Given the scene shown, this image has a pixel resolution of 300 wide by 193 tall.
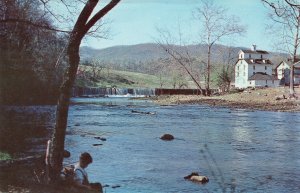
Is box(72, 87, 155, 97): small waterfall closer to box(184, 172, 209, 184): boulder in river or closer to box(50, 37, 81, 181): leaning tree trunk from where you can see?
box(184, 172, 209, 184): boulder in river

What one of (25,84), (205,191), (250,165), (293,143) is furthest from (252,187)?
(25,84)

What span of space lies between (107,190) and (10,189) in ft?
12.3

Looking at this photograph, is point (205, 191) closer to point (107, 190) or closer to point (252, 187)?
point (252, 187)

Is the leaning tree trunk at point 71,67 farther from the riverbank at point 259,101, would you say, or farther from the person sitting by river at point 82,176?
the riverbank at point 259,101

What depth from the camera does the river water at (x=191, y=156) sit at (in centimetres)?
1424

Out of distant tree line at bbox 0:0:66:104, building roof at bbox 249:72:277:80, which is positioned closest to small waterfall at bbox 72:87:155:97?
building roof at bbox 249:72:277:80

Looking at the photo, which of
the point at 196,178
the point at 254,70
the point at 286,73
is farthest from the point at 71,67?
the point at 286,73

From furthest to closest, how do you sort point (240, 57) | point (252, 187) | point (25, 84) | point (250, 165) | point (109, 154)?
1. point (240, 57)
2. point (25, 84)
3. point (109, 154)
4. point (250, 165)
5. point (252, 187)

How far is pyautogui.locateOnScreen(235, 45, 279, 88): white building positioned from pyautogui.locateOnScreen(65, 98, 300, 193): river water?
88.4m

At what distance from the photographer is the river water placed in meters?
14.2

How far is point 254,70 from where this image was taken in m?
124

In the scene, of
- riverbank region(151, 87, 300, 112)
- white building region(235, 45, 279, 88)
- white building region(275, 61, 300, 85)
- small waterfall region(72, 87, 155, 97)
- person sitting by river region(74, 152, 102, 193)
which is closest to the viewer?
person sitting by river region(74, 152, 102, 193)

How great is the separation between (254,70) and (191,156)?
355 feet

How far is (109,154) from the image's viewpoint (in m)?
20.1
